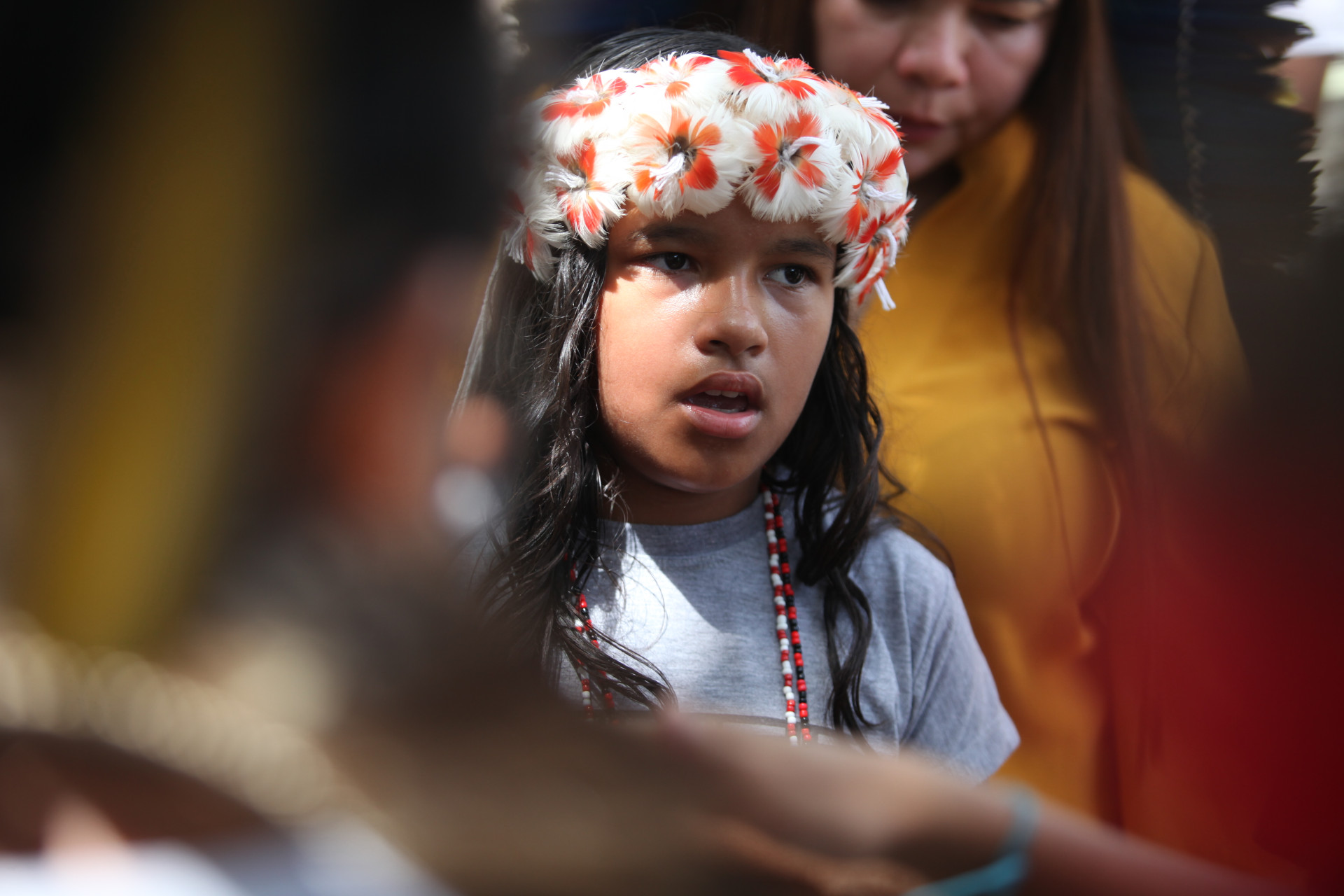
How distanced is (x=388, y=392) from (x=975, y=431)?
4.17 feet

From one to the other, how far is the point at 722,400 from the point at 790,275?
0.58 ft

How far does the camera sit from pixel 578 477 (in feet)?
Result: 3.96

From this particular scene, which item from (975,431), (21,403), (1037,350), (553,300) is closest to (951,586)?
(975,431)

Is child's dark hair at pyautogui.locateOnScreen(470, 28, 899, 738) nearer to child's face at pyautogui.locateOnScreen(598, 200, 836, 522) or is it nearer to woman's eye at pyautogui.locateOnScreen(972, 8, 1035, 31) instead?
child's face at pyautogui.locateOnScreen(598, 200, 836, 522)

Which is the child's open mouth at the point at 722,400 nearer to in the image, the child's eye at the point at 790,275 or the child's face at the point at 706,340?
the child's face at the point at 706,340

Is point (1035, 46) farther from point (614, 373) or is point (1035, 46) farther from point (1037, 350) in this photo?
point (614, 373)

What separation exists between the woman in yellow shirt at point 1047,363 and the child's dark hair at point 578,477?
0.30 metres

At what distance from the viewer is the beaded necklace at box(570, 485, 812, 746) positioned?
1.15 meters

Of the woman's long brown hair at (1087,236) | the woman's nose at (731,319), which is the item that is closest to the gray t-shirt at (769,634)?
the woman's nose at (731,319)

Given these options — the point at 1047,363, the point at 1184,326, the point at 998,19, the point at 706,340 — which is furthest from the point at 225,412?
the point at 1184,326

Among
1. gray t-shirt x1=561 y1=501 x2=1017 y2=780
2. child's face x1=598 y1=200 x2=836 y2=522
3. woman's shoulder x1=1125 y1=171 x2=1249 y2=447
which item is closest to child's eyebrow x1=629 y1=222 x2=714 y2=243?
child's face x1=598 y1=200 x2=836 y2=522

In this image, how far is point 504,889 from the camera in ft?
1.87

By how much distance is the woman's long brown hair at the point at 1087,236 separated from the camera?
1664 mm

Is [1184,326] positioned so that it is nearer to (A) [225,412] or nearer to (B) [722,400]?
(B) [722,400]
